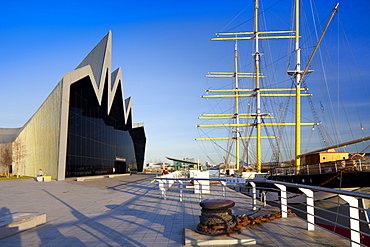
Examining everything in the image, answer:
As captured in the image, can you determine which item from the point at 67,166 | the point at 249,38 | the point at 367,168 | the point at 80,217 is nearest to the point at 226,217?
the point at 80,217

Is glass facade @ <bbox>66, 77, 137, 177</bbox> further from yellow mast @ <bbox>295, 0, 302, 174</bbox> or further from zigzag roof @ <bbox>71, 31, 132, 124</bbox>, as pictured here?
yellow mast @ <bbox>295, 0, 302, 174</bbox>

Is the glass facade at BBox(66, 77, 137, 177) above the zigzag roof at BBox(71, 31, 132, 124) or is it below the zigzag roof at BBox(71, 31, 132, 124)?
below

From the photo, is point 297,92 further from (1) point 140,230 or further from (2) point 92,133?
(1) point 140,230

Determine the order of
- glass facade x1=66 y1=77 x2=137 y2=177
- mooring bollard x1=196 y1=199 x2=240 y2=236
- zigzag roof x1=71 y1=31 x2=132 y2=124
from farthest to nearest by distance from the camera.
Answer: zigzag roof x1=71 y1=31 x2=132 y2=124 < glass facade x1=66 y1=77 x2=137 y2=177 < mooring bollard x1=196 y1=199 x2=240 y2=236

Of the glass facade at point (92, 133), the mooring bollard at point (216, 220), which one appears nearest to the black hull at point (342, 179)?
the mooring bollard at point (216, 220)

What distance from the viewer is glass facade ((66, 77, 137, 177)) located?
31016mm

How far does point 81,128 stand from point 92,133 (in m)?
3.61

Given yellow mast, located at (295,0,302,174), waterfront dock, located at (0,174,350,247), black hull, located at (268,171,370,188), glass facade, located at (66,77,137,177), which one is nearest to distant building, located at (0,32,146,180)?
glass facade, located at (66,77,137,177)

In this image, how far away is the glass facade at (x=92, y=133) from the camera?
102ft

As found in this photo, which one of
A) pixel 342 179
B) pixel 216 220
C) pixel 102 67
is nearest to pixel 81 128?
pixel 102 67

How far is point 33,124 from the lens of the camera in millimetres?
40312

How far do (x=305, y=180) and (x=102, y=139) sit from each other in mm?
→ 26749

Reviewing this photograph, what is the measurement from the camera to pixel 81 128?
3288cm

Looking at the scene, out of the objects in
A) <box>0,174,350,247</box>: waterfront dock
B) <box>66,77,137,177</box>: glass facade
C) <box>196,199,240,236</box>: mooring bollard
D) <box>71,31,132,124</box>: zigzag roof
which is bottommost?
<box>0,174,350,247</box>: waterfront dock
